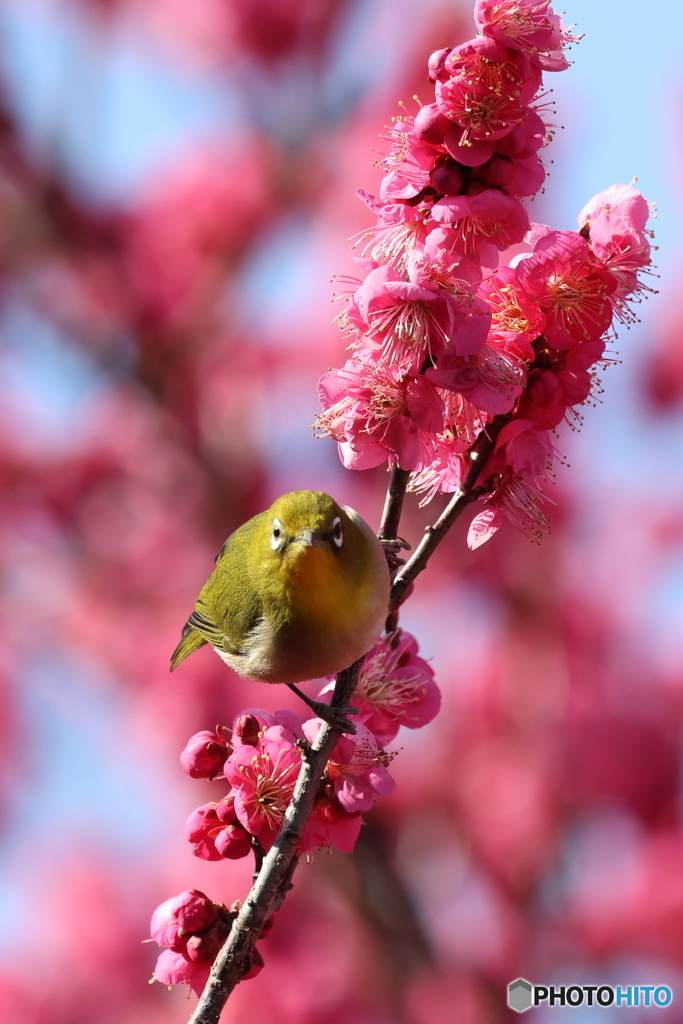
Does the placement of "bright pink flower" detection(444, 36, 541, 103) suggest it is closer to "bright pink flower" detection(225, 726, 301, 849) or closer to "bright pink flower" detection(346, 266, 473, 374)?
"bright pink flower" detection(346, 266, 473, 374)

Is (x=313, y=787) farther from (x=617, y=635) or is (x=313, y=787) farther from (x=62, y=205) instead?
(x=62, y=205)

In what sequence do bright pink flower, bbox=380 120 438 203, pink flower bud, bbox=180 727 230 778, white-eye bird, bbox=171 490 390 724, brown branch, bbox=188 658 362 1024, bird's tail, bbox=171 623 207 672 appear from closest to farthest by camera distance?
brown branch, bbox=188 658 362 1024, bright pink flower, bbox=380 120 438 203, pink flower bud, bbox=180 727 230 778, white-eye bird, bbox=171 490 390 724, bird's tail, bbox=171 623 207 672

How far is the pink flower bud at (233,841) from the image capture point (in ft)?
3.47

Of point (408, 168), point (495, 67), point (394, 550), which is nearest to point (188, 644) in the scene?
point (394, 550)

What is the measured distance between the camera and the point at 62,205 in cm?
395

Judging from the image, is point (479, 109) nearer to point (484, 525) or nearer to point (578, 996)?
point (484, 525)

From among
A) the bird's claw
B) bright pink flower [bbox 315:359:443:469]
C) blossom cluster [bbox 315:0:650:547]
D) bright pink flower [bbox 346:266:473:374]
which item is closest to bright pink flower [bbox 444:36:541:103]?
blossom cluster [bbox 315:0:650:547]

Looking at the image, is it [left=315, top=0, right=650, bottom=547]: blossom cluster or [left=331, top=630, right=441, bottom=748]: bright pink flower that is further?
[left=331, top=630, right=441, bottom=748]: bright pink flower

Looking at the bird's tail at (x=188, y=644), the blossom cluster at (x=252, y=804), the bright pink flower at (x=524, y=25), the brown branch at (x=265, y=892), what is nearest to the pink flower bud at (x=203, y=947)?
the blossom cluster at (x=252, y=804)

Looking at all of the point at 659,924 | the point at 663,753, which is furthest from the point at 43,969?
the point at 663,753

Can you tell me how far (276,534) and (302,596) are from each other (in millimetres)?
119

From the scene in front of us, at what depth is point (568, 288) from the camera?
3.40 feet

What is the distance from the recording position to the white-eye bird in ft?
4.09

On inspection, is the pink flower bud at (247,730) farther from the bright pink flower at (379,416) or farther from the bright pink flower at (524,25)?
the bright pink flower at (524,25)
